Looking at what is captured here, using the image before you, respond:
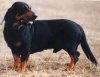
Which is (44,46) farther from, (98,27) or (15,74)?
(98,27)

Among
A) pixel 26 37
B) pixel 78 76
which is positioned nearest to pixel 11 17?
pixel 26 37

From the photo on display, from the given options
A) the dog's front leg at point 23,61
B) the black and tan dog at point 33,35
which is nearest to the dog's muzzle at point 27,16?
the black and tan dog at point 33,35

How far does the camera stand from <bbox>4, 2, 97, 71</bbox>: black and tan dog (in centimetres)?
983

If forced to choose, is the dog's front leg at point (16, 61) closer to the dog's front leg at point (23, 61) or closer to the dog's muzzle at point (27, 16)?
the dog's front leg at point (23, 61)

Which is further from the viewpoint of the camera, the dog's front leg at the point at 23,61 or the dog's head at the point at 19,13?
the dog's front leg at the point at 23,61

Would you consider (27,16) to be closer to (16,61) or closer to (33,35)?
(33,35)

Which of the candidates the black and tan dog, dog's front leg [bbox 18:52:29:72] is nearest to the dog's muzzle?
the black and tan dog

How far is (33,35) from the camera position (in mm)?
10359

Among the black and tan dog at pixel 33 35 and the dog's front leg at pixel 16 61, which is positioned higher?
the black and tan dog at pixel 33 35

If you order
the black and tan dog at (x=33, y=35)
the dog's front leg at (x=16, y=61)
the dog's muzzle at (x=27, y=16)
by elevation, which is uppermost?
the dog's muzzle at (x=27, y=16)

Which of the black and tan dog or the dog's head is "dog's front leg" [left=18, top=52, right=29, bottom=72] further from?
the dog's head

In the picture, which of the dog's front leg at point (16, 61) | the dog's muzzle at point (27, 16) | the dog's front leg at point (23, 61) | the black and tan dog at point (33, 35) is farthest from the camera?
the dog's front leg at point (16, 61)

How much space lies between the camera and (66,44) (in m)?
10.5

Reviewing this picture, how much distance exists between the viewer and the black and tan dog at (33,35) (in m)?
9.83
